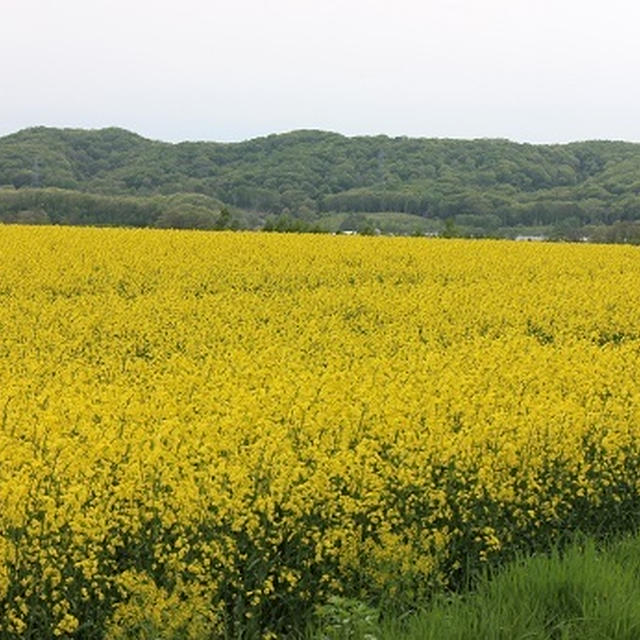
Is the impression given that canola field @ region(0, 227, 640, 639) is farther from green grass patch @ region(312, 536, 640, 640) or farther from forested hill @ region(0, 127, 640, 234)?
forested hill @ region(0, 127, 640, 234)

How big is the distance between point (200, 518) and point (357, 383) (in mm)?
2792

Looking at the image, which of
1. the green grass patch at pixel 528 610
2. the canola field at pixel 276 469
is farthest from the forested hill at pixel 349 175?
the green grass patch at pixel 528 610

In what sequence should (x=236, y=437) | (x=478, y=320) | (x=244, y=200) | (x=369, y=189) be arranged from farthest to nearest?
(x=369, y=189), (x=244, y=200), (x=478, y=320), (x=236, y=437)

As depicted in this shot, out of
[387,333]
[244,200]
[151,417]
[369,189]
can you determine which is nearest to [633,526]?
[151,417]

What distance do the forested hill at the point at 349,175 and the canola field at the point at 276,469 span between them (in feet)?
176

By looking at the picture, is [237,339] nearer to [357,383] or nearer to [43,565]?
[357,383]

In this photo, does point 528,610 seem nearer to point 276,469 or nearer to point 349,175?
point 276,469

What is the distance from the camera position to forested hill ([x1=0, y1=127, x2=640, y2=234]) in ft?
250

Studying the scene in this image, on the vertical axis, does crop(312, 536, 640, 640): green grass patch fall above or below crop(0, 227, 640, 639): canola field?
below

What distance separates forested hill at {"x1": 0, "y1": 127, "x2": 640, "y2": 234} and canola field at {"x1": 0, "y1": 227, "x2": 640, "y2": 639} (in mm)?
53644

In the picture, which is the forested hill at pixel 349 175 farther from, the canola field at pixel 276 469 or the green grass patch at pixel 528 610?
the green grass patch at pixel 528 610

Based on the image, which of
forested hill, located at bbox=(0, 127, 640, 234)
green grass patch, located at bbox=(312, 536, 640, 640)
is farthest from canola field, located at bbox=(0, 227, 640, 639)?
forested hill, located at bbox=(0, 127, 640, 234)

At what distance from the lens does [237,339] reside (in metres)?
10.8

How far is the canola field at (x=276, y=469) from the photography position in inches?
173
